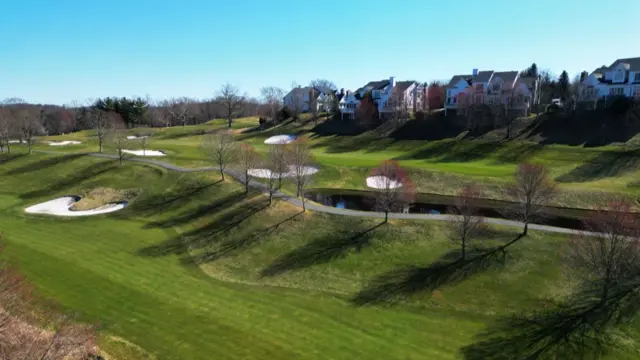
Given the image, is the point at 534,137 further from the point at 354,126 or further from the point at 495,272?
the point at 495,272

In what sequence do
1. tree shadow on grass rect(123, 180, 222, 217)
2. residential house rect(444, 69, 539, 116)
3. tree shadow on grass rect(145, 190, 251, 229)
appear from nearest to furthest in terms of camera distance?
1. tree shadow on grass rect(145, 190, 251, 229)
2. tree shadow on grass rect(123, 180, 222, 217)
3. residential house rect(444, 69, 539, 116)

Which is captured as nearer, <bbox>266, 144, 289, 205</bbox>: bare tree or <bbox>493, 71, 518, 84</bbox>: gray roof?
<bbox>266, 144, 289, 205</bbox>: bare tree

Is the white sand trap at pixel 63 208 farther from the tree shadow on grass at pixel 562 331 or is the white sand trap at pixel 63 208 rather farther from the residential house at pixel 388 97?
the residential house at pixel 388 97

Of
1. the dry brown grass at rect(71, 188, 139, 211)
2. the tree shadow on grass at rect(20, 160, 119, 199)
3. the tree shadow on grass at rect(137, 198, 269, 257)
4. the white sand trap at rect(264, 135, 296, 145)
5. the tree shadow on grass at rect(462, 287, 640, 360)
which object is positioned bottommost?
the tree shadow on grass at rect(462, 287, 640, 360)

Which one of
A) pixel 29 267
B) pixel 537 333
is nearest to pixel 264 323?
pixel 537 333

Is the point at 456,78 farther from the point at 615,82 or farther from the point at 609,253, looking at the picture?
the point at 609,253

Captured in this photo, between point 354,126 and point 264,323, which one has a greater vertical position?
point 354,126

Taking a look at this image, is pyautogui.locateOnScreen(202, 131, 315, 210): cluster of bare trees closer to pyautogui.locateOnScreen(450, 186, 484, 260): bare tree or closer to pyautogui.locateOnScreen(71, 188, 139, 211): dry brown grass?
pyautogui.locateOnScreen(71, 188, 139, 211): dry brown grass

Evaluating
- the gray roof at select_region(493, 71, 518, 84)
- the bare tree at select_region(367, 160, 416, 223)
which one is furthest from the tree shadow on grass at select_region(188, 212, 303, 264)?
the gray roof at select_region(493, 71, 518, 84)
